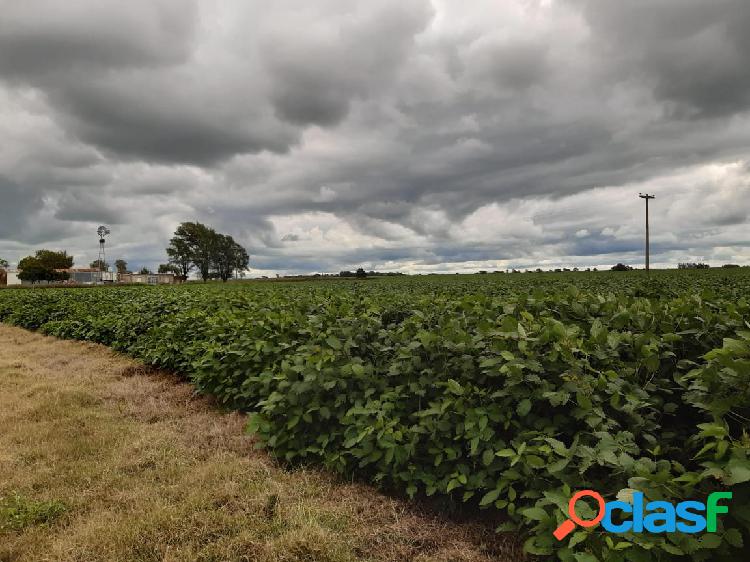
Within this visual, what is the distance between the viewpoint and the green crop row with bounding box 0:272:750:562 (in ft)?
8.78

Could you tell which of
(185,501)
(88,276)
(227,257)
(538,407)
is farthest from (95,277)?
(538,407)

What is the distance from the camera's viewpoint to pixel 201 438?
18.9ft

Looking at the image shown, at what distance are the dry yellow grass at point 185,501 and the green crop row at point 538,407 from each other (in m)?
0.30

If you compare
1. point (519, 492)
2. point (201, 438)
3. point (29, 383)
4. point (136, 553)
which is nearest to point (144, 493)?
point (136, 553)

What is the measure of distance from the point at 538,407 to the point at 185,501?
303 cm

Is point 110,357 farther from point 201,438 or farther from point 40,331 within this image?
point 40,331

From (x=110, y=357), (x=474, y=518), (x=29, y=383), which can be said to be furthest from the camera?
(x=110, y=357)

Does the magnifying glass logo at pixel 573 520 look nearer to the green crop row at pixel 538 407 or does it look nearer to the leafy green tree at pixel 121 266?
the green crop row at pixel 538 407

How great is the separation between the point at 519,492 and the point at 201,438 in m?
3.93

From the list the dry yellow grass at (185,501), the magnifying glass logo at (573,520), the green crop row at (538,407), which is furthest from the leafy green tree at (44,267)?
→ the magnifying glass logo at (573,520)

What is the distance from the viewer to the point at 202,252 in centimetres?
10906

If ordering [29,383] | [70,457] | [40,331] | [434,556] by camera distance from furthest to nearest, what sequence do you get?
[40,331] → [29,383] → [70,457] → [434,556]

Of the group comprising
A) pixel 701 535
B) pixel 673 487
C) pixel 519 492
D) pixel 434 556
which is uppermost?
pixel 673 487

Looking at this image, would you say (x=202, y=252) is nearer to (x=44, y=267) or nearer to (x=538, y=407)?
(x=44, y=267)
